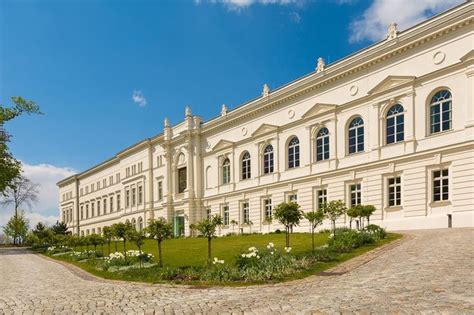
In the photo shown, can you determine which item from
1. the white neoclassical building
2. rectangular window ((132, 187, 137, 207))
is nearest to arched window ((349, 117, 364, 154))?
the white neoclassical building

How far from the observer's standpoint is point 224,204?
45.2 m

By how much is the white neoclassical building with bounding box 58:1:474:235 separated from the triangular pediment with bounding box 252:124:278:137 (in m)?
0.10

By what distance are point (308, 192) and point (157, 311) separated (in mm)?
26473

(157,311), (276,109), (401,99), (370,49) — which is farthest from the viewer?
(276,109)

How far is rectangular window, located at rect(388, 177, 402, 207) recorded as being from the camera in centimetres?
2839

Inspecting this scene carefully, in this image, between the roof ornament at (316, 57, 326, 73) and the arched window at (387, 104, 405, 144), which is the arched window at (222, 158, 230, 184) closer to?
the roof ornament at (316, 57, 326, 73)

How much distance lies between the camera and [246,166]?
4300 cm

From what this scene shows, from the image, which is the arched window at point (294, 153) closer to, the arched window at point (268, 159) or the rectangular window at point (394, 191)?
the arched window at point (268, 159)

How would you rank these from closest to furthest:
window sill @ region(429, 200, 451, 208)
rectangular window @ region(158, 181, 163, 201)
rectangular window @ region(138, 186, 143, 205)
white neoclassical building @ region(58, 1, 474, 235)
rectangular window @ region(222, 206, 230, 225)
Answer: window sill @ region(429, 200, 451, 208) < white neoclassical building @ region(58, 1, 474, 235) < rectangular window @ region(222, 206, 230, 225) < rectangular window @ region(158, 181, 163, 201) < rectangular window @ region(138, 186, 143, 205)

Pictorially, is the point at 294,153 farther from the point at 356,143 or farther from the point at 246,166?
the point at 246,166

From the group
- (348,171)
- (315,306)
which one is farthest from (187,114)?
(315,306)

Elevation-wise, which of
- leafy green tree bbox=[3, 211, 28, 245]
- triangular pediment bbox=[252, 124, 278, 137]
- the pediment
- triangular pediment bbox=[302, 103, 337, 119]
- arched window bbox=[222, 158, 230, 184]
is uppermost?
triangular pediment bbox=[302, 103, 337, 119]

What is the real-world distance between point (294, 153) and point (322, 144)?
343 centimetres

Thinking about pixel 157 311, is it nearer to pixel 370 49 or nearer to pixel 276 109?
pixel 370 49
